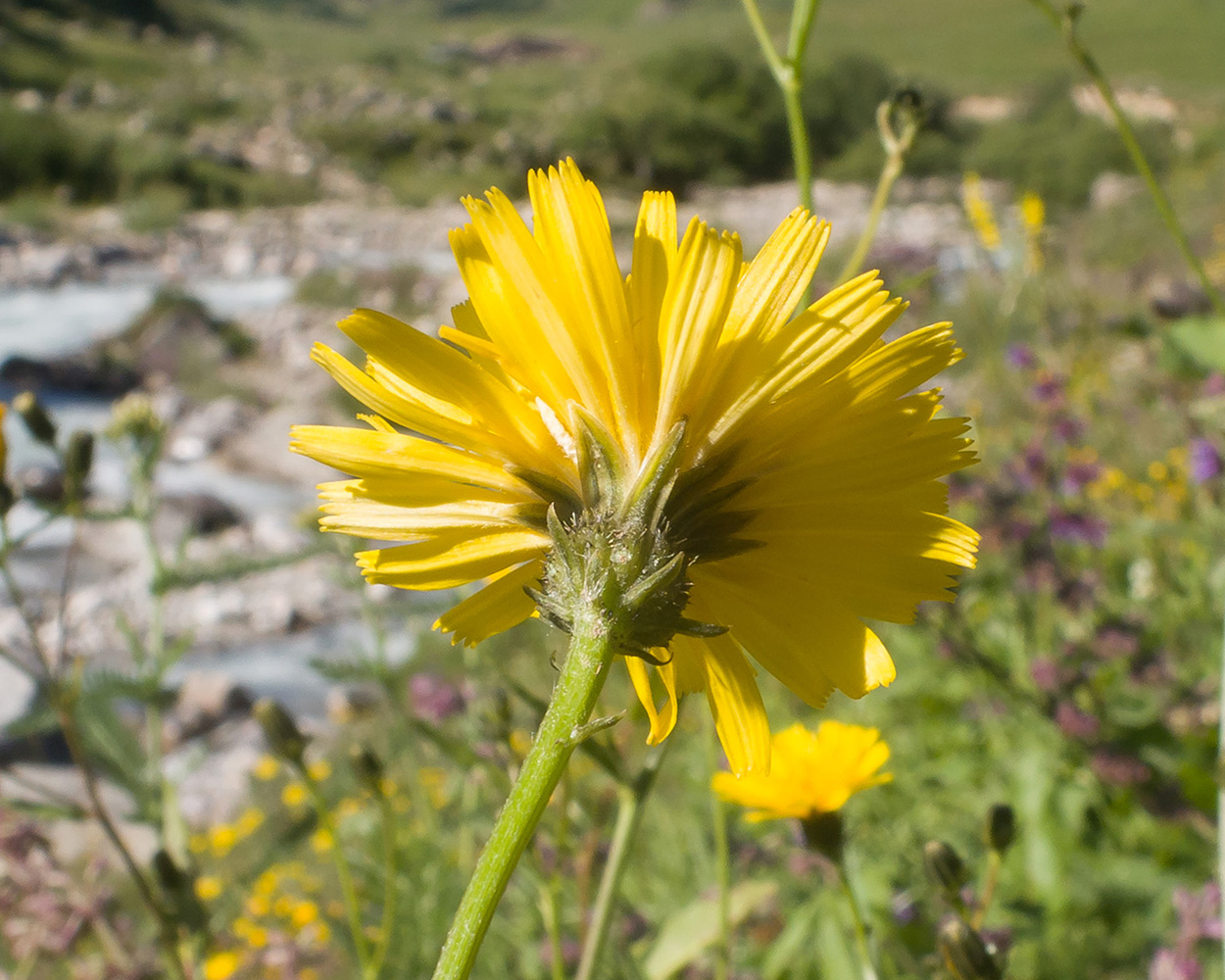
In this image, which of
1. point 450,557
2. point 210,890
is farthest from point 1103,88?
point 210,890

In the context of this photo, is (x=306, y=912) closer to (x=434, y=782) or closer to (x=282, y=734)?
(x=434, y=782)

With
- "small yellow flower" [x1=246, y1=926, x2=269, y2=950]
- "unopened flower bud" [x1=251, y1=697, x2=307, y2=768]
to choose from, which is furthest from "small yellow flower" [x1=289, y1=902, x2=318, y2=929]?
"unopened flower bud" [x1=251, y1=697, x2=307, y2=768]

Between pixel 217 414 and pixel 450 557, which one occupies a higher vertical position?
pixel 450 557

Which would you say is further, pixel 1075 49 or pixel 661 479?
pixel 1075 49

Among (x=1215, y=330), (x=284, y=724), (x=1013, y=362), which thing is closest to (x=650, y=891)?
(x=284, y=724)

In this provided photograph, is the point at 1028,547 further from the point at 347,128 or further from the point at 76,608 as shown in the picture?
the point at 347,128
